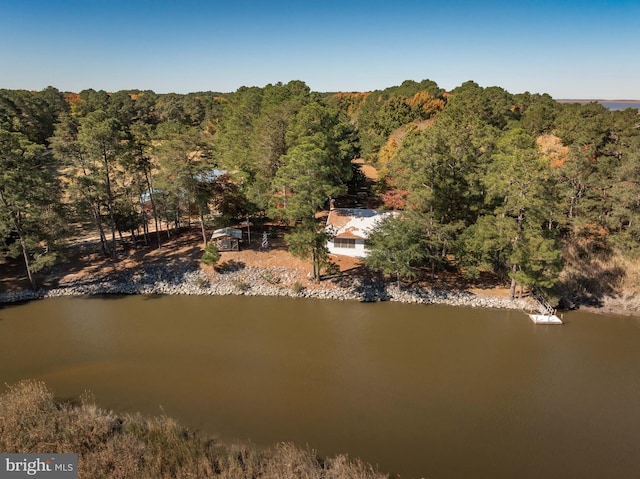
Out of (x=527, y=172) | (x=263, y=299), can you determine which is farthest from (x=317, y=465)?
(x=527, y=172)

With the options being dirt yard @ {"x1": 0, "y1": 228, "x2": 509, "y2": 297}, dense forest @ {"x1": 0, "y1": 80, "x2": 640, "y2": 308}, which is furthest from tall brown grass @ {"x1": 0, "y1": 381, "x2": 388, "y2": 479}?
dirt yard @ {"x1": 0, "y1": 228, "x2": 509, "y2": 297}

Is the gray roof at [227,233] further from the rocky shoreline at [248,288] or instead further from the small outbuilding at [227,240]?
the rocky shoreline at [248,288]

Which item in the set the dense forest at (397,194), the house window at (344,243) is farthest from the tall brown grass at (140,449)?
the house window at (344,243)

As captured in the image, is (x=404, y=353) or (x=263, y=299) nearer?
(x=404, y=353)

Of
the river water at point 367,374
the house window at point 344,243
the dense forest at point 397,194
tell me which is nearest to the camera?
the river water at point 367,374

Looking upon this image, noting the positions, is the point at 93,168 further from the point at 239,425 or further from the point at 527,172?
the point at 527,172

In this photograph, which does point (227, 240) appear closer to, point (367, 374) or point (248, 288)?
point (248, 288)

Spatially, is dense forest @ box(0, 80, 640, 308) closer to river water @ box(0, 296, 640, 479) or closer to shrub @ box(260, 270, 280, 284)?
shrub @ box(260, 270, 280, 284)
